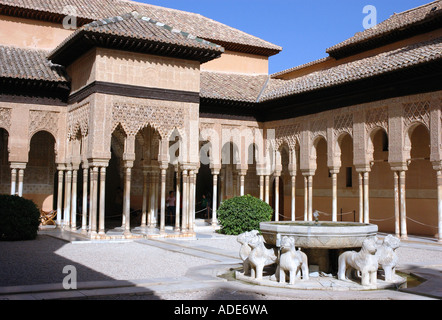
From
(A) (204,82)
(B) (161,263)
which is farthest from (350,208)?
(B) (161,263)

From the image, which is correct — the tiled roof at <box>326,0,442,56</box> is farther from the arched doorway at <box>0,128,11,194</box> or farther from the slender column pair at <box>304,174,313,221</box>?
the arched doorway at <box>0,128,11,194</box>

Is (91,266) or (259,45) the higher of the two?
(259,45)

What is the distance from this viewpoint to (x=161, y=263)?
10.3 metres

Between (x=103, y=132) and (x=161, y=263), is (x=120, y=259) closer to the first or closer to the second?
(x=161, y=263)

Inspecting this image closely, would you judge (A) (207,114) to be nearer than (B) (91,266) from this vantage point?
No

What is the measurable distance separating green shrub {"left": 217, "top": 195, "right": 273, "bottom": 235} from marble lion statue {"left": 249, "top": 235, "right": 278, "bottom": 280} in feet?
28.8

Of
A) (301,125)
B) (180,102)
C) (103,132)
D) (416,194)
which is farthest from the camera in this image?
(301,125)

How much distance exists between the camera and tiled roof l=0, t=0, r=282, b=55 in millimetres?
20842

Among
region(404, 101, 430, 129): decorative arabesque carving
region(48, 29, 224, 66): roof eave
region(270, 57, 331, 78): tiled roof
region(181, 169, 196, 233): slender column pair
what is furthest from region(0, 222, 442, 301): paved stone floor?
region(270, 57, 331, 78): tiled roof

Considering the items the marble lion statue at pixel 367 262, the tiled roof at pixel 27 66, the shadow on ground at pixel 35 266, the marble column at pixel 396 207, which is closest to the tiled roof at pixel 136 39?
the tiled roof at pixel 27 66

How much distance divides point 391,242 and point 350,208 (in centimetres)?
1305

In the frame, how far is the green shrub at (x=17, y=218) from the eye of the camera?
13.8 metres

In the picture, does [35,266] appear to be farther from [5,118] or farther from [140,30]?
[5,118]

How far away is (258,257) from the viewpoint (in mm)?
8055
